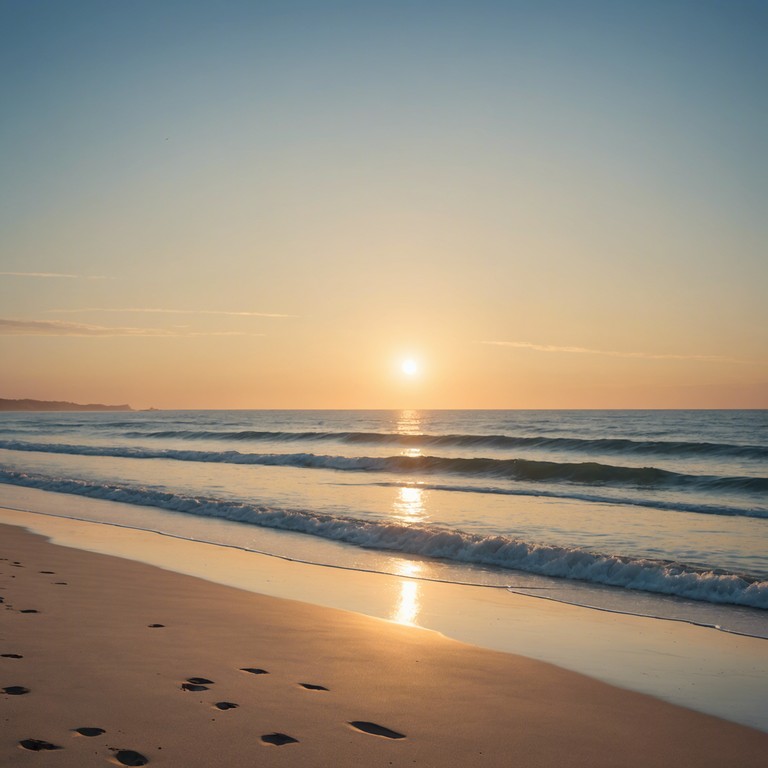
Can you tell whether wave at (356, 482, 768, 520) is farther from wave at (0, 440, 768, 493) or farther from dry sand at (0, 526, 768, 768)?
dry sand at (0, 526, 768, 768)

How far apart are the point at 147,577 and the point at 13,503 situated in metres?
10.9

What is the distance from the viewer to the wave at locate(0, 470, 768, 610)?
32.8 ft

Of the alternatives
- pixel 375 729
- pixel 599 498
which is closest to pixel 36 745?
pixel 375 729

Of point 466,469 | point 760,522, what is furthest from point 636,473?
point 760,522

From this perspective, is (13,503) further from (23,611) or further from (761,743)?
(761,743)

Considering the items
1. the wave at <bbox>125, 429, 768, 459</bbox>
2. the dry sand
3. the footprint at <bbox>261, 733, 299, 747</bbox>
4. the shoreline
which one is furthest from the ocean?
the footprint at <bbox>261, 733, 299, 747</bbox>

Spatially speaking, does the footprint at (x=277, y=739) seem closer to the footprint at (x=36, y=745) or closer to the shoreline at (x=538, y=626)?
the footprint at (x=36, y=745)

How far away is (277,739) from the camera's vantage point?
4.38 meters

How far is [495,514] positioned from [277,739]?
542 inches

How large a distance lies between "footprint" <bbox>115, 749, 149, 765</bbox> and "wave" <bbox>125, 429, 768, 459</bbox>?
38.4 m

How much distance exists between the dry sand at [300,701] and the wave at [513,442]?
117 feet

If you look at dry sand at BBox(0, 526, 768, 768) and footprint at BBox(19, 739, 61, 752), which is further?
dry sand at BBox(0, 526, 768, 768)

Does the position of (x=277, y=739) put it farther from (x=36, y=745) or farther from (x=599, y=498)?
(x=599, y=498)

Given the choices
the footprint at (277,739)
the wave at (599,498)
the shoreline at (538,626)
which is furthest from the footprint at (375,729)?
the wave at (599,498)
